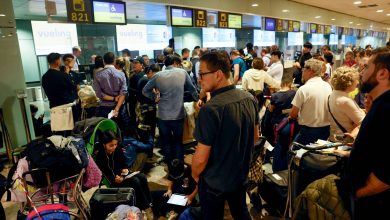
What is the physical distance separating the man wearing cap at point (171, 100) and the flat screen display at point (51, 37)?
8.03 metres

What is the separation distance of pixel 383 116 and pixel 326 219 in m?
0.76

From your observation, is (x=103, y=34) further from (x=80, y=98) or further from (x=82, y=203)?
(x=82, y=203)

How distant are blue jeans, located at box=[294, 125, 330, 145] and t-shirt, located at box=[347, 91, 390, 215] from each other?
152 cm

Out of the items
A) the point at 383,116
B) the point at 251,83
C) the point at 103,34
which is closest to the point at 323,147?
the point at 383,116

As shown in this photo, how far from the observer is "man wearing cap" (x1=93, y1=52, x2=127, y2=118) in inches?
162

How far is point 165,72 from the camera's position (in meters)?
3.59

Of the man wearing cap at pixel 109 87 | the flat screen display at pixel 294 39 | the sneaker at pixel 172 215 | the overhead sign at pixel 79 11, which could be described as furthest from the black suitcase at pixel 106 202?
the flat screen display at pixel 294 39

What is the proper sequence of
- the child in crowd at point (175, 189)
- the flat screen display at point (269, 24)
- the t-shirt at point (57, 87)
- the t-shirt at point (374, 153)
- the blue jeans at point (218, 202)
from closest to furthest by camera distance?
the t-shirt at point (374, 153)
the blue jeans at point (218, 202)
the child in crowd at point (175, 189)
the t-shirt at point (57, 87)
the flat screen display at point (269, 24)

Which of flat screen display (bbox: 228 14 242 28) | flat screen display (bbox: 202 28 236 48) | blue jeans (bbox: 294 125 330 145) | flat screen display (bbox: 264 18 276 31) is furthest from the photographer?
flat screen display (bbox: 202 28 236 48)

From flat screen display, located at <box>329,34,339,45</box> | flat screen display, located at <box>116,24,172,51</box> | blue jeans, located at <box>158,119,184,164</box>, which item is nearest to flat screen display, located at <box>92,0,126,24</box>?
blue jeans, located at <box>158,119,184,164</box>

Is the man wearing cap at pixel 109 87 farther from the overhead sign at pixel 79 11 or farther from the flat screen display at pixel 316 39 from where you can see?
the flat screen display at pixel 316 39

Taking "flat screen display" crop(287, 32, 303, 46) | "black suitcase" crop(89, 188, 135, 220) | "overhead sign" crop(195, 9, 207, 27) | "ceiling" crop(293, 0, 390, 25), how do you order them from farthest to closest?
"flat screen display" crop(287, 32, 303, 46) → "ceiling" crop(293, 0, 390, 25) → "overhead sign" crop(195, 9, 207, 27) → "black suitcase" crop(89, 188, 135, 220)

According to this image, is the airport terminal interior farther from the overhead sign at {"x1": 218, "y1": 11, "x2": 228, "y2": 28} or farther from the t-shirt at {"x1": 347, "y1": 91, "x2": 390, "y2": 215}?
the overhead sign at {"x1": 218, "y1": 11, "x2": 228, "y2": 28}

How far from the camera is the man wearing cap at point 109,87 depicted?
411cm
